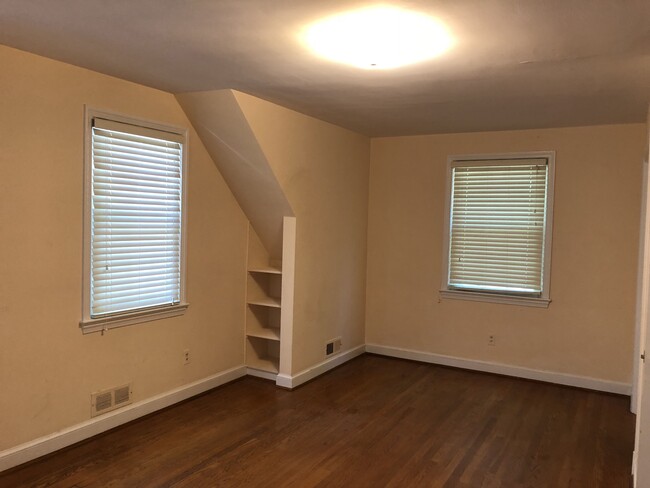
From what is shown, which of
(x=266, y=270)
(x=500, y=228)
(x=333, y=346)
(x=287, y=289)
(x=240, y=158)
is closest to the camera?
(x=240, y=158)

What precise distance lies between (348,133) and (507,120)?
1572 millimetres

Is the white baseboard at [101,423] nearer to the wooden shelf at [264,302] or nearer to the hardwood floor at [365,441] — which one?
the hardwood floor at [365,441]

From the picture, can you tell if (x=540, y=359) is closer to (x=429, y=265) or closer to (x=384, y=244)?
(x=429, y=265)

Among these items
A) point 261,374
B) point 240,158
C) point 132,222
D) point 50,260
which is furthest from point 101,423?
point 240,158

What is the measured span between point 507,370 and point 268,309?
2.42 m

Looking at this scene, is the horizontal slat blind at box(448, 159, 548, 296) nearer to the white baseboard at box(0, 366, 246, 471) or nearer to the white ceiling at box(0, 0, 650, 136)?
the white ceiling at box(0, 0, 650, 136)

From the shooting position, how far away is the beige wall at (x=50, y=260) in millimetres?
3102

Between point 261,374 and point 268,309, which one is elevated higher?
point 268,309

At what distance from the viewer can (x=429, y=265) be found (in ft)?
18.6

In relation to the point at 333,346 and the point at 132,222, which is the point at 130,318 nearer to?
the point at 132,222

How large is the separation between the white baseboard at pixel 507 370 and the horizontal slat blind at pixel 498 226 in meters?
0.75

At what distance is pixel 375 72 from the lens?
128 inches

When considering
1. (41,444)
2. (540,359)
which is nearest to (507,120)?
(540,359)

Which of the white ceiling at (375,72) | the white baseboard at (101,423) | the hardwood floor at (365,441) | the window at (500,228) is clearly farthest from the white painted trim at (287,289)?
the window at (500,228)
